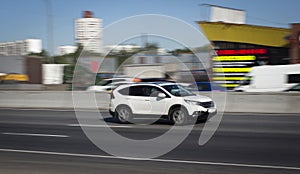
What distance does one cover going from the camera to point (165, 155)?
8.84 metres

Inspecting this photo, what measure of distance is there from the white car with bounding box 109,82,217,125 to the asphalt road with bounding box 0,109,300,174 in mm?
459

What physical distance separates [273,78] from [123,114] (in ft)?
53.9

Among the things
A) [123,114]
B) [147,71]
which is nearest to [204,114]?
[147,71]

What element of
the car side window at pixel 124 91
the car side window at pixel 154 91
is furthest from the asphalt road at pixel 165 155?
the car side window at pixel 124 91

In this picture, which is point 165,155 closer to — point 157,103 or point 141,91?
point 157,103

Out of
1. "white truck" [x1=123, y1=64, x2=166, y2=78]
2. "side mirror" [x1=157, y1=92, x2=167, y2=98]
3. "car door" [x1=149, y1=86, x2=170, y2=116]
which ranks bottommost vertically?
"car door" [x1=149, y1=86, x2=170, y2=116]

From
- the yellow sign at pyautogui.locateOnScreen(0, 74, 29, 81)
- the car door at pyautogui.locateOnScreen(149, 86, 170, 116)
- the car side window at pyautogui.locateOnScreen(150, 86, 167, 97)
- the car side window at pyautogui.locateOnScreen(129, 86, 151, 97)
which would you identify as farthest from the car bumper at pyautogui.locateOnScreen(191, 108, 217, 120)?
the yellow sign at pyautogui.locateOnScreen(0, 74, 29, 81)

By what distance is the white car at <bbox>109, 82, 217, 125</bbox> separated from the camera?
14027mm

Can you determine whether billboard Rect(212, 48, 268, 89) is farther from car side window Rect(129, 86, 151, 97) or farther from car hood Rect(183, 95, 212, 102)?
car side window Rect(129, 86, 151, 97)

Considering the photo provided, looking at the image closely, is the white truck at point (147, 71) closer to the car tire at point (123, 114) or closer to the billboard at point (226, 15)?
the car tire at point (123, 114)

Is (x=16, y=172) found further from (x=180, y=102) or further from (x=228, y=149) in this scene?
(x=180, y=102)

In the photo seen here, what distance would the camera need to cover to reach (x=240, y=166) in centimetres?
757

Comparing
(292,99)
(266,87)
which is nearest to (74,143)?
(292,99)

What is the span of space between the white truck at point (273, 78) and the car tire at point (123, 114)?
16.0 metres
